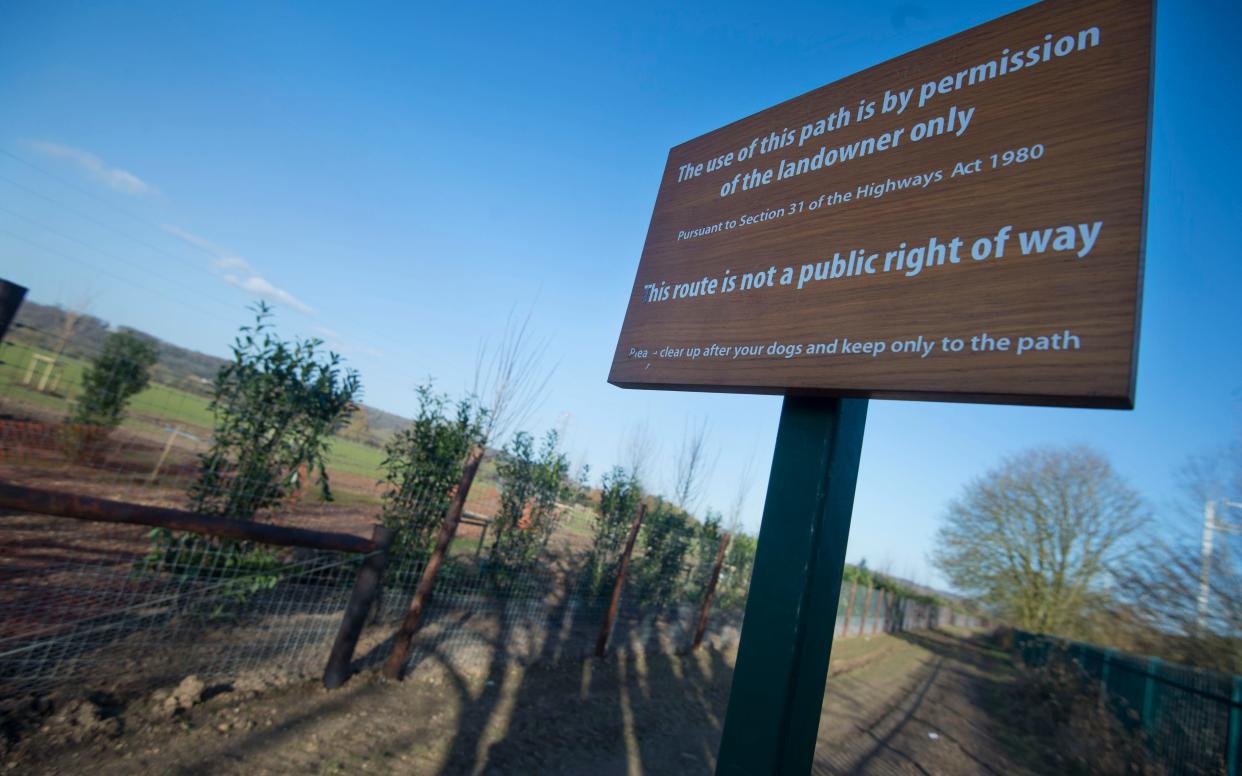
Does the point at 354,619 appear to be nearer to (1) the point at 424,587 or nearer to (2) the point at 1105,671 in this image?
(1) the point at 424,587

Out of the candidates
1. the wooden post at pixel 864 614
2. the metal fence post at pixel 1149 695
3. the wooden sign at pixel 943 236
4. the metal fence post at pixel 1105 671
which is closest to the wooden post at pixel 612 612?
the wooden sign at pixel 943 236

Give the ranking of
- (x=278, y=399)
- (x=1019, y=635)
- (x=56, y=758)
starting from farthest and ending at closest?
(x=1019, y=635), (x=278, y=399), (x=56, y=758)

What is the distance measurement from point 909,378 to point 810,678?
1.11 m

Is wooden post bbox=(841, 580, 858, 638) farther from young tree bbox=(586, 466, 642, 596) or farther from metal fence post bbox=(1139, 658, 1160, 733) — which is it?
young tree bbox=(586, 466, 642, 596)

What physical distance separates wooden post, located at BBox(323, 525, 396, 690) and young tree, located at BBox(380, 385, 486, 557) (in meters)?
1.74

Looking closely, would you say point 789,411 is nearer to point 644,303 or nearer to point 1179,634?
point 644,303

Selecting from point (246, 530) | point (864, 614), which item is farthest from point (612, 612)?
point (864, 614)

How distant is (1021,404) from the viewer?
1.34 metres

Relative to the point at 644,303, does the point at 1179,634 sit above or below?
below

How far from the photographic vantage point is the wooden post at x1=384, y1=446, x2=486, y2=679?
14.1ft

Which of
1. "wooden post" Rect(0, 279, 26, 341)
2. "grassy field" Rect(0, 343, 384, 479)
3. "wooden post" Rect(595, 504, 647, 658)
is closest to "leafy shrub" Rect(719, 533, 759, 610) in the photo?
"wooden post" Rect(595, 504, 647, 658)

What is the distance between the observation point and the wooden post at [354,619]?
385 cm

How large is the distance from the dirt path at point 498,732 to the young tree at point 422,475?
5.30 ft

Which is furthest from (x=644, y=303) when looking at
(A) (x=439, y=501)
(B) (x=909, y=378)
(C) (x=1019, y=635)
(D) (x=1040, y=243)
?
(C) (x=1019, y=635)
